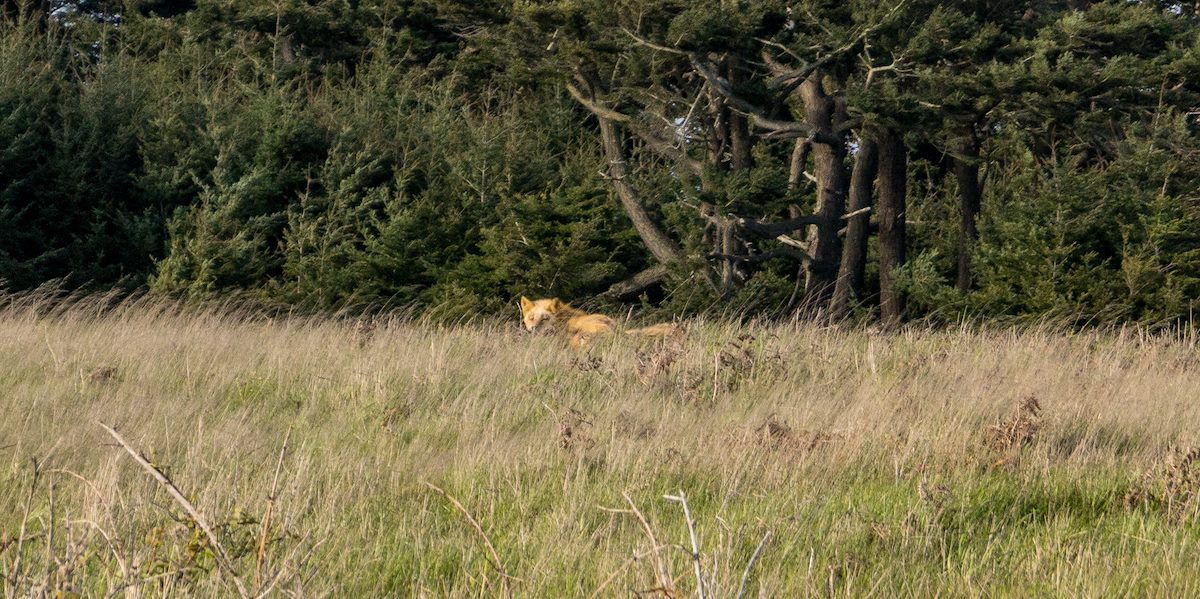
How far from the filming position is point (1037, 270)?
1655 cm

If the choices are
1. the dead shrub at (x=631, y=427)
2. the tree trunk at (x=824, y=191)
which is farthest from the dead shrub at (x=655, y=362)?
the tree trunk at (x=824, y=191)

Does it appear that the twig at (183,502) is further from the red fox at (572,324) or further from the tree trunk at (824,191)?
the tree trunk at (824,191)

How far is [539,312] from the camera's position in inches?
408

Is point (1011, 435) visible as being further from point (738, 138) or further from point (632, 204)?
point (738, 138)

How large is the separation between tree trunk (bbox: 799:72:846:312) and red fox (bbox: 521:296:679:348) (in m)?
7.97

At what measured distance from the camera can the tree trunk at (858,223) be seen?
18812 millimetres

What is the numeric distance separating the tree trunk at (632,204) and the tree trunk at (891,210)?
2969 millimetres

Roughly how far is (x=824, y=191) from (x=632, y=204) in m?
2.89

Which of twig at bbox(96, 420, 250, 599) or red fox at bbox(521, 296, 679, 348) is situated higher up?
twig at bbox(96, 420, 250, 599)

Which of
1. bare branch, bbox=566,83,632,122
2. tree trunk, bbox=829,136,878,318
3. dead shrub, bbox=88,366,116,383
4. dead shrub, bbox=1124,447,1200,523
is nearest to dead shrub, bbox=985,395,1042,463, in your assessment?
dead shrub, bbox=1124,447,1200,523

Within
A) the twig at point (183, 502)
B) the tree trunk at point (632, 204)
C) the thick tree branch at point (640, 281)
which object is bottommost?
the thick tree branch at point (640, 281)

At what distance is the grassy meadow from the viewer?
3.45 meters

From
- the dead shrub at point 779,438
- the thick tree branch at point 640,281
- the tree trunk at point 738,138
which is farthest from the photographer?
the tree trunk at point 738,138

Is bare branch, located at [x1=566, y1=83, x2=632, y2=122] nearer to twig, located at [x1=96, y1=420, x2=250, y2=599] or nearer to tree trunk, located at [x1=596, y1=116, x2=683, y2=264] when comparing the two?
tree trunk, located at [x1=596, y1=116, x2=683, y2=264]
